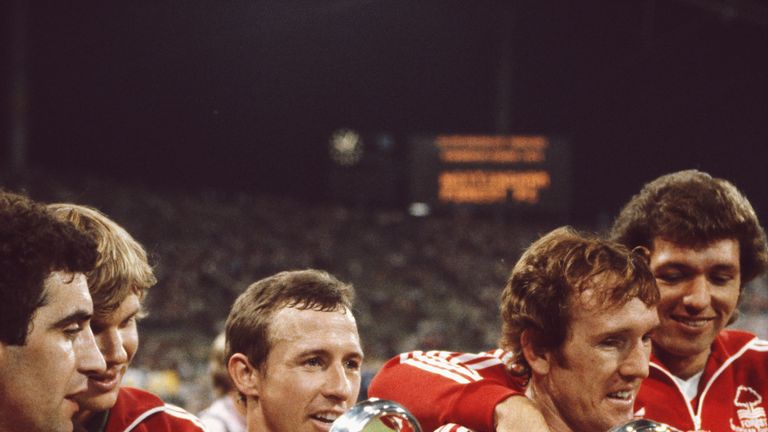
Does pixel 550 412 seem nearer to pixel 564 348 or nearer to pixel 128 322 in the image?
pixel 564 348

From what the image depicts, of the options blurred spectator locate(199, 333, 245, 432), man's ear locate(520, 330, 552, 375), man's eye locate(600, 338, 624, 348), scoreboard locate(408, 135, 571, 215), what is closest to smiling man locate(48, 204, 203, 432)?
man's ear locate(520, 330, 552, 375)

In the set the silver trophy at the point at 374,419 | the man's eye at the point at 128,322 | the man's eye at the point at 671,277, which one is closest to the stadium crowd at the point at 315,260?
the man's eye at the point at 128,322

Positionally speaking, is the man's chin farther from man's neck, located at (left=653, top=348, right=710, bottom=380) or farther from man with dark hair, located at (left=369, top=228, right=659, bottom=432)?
man's neck, located at (left=653, top=348, right=710, bottom=380)

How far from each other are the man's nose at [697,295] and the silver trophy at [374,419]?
97 centimetres

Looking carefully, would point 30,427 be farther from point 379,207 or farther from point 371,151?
point 379,207

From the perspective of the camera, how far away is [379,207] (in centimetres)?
1994

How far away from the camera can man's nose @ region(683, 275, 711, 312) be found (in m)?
1.72

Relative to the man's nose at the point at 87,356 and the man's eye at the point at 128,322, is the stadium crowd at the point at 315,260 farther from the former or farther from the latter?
the man's nose at the point at 87,356

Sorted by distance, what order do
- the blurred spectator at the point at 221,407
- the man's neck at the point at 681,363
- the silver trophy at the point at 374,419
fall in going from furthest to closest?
the blurred spectator at the point at 221,407, the man's neck at the point at 681,363, the silver trophy at the point at 374,419

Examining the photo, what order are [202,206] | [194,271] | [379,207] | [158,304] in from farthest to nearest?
[379,207], [202,206], [194,271], [158,304]

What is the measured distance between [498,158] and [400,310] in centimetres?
339

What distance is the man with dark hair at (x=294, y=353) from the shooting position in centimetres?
149

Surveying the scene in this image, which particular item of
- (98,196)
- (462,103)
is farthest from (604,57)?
(98,196)

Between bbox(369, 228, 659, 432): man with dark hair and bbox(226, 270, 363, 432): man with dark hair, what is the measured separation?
0.52 feet
